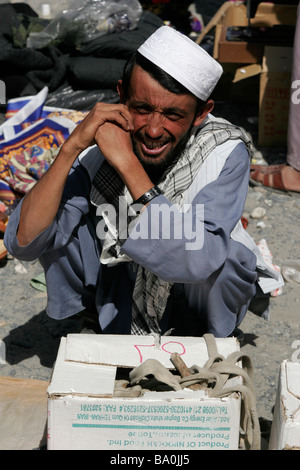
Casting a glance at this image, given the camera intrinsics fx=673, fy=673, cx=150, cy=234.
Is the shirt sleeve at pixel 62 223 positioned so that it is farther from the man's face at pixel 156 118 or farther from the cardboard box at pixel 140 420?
the cardboard box at pixel 140 420

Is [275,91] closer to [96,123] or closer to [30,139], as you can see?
[30,139]

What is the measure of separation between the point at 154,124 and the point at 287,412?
1.09 meters

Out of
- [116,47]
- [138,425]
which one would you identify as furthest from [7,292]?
[116,47]

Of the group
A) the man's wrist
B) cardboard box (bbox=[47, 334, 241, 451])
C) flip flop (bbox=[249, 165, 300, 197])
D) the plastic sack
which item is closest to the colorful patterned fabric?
the plastic sack

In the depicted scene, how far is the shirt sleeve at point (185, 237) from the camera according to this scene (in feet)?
7.23

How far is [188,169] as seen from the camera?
8.24 ft

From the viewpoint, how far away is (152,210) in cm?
221

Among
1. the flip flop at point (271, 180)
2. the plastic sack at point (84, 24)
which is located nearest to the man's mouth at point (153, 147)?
the flip flop at point (271, 180)

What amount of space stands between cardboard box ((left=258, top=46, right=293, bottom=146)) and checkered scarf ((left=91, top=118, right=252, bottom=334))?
2.35 meters

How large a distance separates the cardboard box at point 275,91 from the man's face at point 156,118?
8.21 feet

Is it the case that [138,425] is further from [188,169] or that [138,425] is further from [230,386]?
[188,169]

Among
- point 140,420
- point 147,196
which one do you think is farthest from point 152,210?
point 140,420

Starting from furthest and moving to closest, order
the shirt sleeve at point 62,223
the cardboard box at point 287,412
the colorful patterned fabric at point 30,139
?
the colorful patterned fabric at point 30,139
the shirt sleeve at point 62,223
the cardboard box at point 287,412

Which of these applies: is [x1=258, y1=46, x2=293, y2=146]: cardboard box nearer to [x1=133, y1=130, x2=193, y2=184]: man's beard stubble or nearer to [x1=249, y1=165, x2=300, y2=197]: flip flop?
[x1=249, y1=165, x2=300, y2=197]: flip flop
